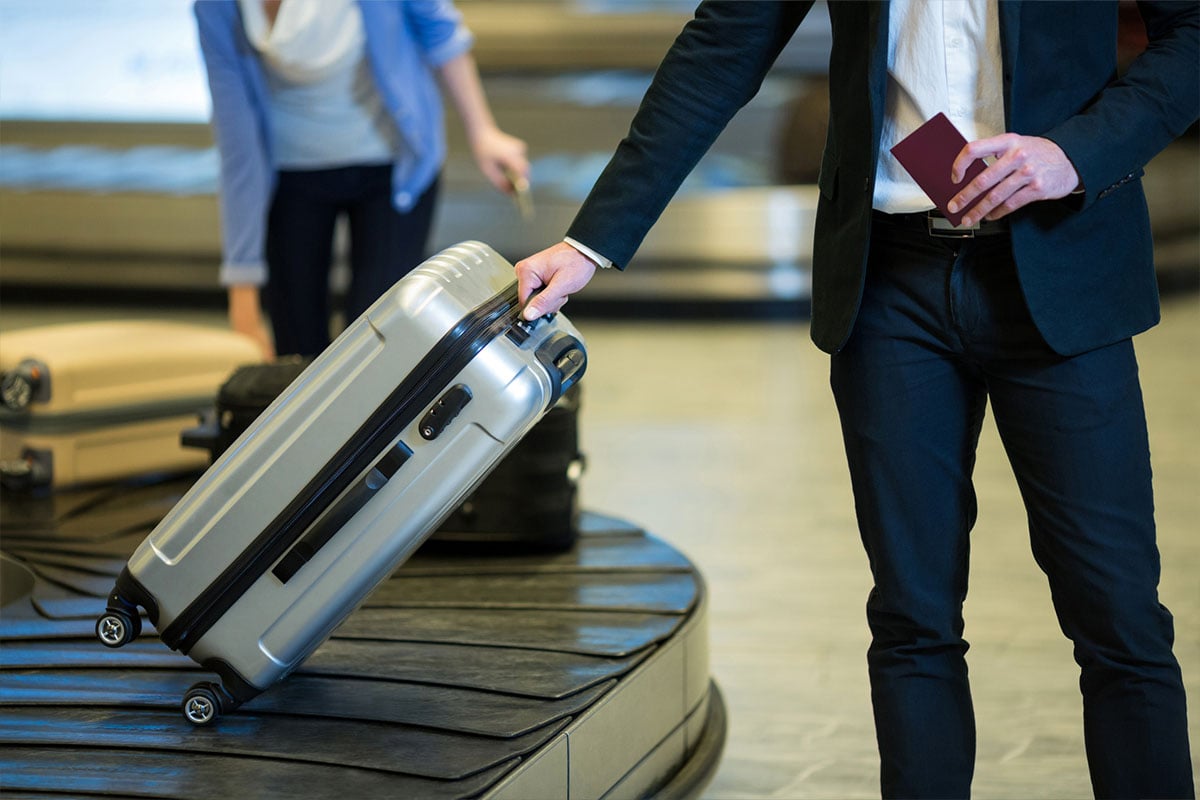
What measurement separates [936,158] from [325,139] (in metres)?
1.75

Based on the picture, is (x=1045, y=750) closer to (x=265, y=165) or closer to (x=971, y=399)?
(x=971, y=399)

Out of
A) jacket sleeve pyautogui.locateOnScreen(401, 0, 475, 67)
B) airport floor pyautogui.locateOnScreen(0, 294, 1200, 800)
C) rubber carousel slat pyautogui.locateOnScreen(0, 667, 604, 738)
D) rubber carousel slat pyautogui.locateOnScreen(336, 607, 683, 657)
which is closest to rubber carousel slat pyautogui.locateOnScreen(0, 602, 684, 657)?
rubber carousel slat pyautogui.locateOnScreen(336, 607, 683, 657)

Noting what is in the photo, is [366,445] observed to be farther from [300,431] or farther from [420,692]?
[420,692]

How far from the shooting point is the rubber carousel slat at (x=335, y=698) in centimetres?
180

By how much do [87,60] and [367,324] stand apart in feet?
22.6

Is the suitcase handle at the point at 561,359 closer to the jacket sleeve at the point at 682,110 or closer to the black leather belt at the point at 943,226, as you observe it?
the jacket sleeve at the point at 682,110

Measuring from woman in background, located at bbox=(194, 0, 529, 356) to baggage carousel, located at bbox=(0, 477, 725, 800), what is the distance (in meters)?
0.66

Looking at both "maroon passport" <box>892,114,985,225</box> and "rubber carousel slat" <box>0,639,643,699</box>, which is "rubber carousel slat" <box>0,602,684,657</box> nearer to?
"rubber carousel slat" <box>0,639,643,699</box>

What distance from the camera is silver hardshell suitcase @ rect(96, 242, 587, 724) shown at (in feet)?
5.55

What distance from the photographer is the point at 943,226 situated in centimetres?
147

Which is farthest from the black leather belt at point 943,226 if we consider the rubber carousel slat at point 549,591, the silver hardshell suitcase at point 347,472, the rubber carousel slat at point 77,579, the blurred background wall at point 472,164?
the blurred background wall at point 472,164

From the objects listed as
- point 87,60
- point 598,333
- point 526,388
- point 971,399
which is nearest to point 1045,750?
point 971,399

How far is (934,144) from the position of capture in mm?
1385

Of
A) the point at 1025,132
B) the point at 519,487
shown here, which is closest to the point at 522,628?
the point at 519,487
